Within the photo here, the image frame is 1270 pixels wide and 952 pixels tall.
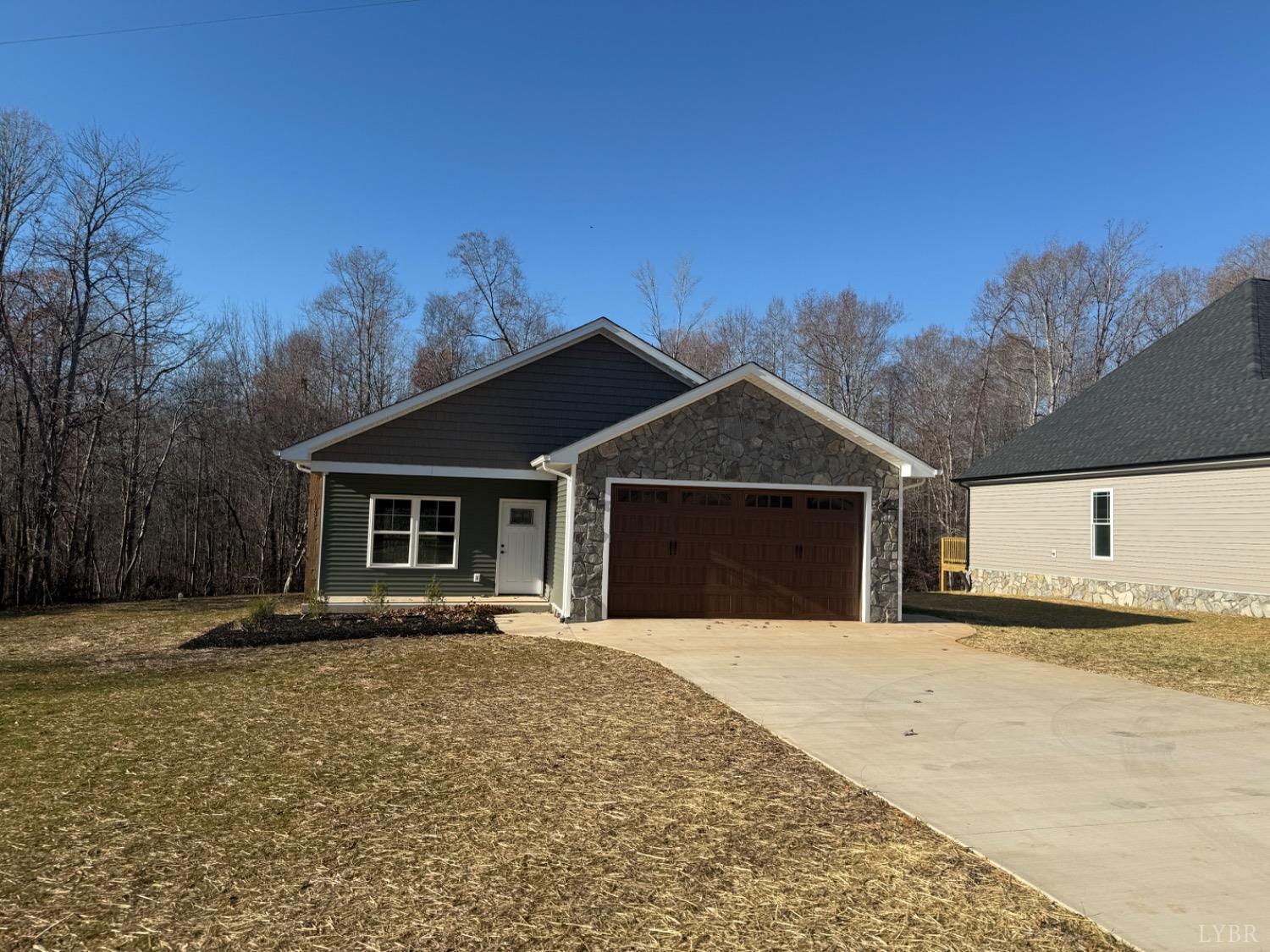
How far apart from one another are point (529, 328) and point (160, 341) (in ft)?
49.5

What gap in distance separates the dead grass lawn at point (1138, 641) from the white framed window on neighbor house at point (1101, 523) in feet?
4.71

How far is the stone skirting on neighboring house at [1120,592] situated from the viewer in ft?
51.2

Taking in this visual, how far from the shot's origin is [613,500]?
43.2ft

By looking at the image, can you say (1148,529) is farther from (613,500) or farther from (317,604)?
(317,604)

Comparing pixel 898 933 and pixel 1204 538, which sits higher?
pixel 1204 538

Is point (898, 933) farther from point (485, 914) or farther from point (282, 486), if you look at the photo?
point (282, 486)

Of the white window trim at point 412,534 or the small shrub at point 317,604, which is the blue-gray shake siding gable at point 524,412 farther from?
the small shrub at point 317,604

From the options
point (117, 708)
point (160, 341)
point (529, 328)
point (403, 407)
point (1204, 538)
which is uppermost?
point (529, 328)

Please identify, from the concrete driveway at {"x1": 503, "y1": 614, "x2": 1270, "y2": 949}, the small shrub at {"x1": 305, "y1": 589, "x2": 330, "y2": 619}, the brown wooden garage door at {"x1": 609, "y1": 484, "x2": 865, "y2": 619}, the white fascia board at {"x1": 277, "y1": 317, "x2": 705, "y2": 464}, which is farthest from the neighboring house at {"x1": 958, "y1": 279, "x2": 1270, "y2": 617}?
the small shrub at {"x1": 305, "y1": 589, "x2": 330, "y2": 619}

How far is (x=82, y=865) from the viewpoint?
3.78 meters

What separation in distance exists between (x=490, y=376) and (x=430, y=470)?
226 centimetres

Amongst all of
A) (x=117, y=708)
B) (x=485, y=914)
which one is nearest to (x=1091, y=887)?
(x=485, y=914)

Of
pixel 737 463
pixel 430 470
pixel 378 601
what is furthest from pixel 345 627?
pixel 737 463

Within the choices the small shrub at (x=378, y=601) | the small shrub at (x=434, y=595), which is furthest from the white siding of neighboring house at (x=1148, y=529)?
the small shrub at (x=378, y=601)
